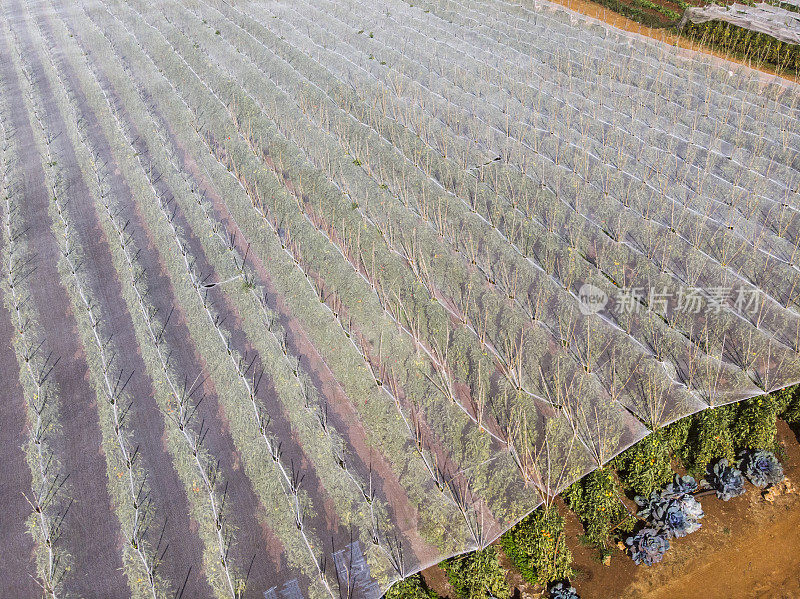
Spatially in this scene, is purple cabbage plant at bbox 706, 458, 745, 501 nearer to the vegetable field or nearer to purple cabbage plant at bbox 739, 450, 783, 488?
purple cabbage plant at bbox 739, 450, 783, 488

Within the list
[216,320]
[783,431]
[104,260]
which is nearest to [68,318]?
[104,260]

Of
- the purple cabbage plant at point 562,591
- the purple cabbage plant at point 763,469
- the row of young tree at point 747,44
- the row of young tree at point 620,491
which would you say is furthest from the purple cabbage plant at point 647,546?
the row of young tree at point 747,44

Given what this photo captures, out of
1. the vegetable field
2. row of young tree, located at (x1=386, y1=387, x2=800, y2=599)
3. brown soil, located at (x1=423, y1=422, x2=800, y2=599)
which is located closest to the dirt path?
brown soil, located at (x1=423, y1=422, x2=800, y2=599)

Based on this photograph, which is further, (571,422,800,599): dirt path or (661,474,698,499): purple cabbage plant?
(661,474,698,499): purple cabbage plant

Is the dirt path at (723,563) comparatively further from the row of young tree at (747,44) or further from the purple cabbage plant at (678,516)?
the row of young tree at (747,44)

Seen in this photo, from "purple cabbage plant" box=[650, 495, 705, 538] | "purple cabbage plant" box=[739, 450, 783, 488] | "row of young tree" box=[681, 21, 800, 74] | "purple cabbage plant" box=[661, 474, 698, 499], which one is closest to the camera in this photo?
"purple cabbage plant" box=[650, 495, 705, 538]

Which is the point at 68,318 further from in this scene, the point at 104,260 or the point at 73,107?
the point at 73,107

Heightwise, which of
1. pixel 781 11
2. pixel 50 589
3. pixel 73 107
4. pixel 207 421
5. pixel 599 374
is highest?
pixel 781 11
